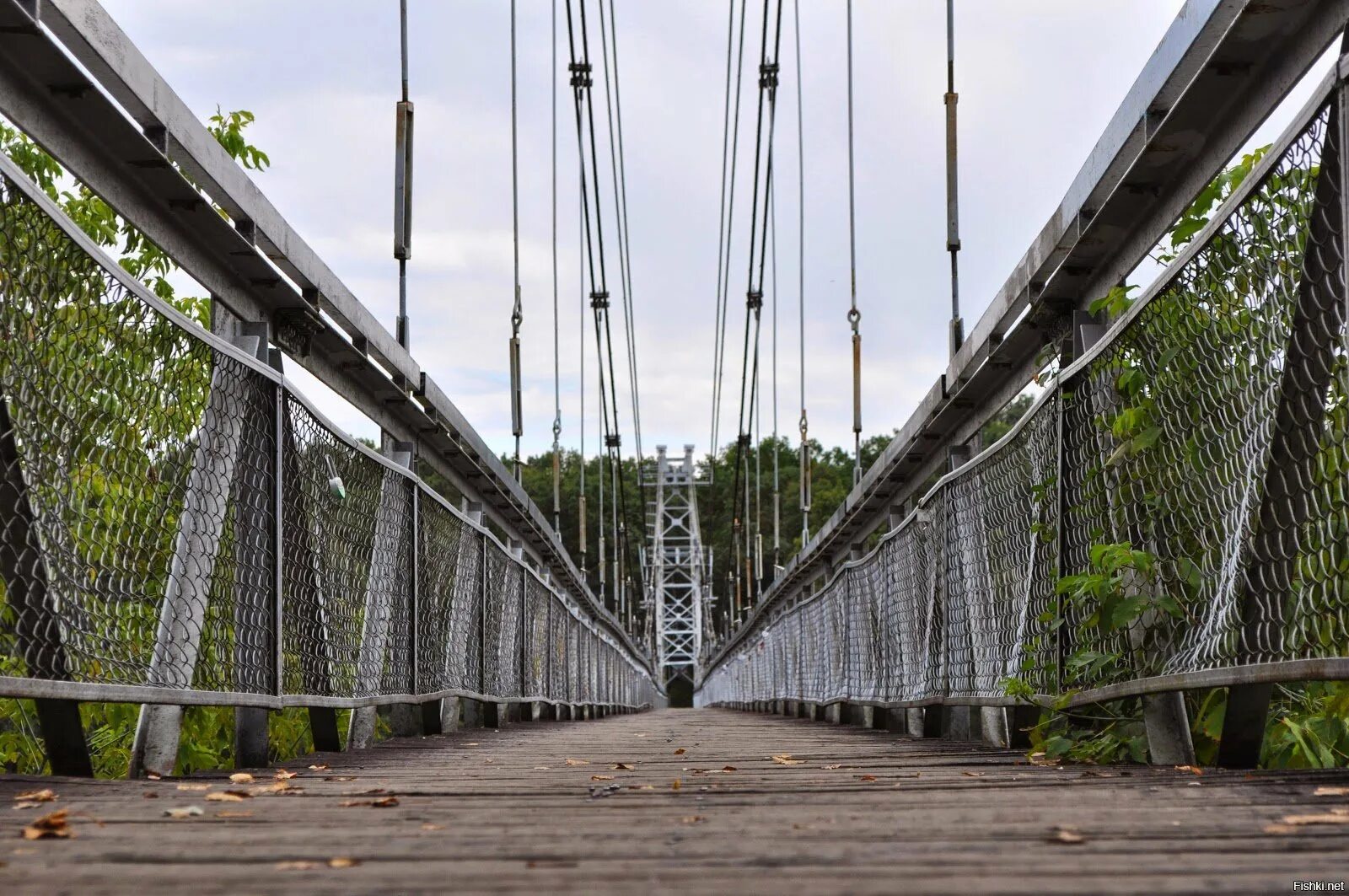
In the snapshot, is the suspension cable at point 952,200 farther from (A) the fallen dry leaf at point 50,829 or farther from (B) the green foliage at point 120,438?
(A) the fallen dry leaf at point 50,829

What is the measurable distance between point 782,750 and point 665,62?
50.8 ft

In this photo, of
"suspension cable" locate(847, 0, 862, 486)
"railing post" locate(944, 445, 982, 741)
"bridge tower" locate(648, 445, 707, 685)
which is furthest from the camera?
"bridge tower" locate(648, 445, 707, 685)

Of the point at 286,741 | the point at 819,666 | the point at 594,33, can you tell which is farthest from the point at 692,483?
the point at 286,741

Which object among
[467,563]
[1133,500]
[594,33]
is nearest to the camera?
[1133,500]

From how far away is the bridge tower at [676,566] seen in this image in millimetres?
60188

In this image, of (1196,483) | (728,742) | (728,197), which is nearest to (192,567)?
(1196,483)

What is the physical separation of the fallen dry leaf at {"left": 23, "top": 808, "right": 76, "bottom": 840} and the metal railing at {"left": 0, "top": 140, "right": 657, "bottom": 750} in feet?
1.00

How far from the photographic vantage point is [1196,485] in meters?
2.74

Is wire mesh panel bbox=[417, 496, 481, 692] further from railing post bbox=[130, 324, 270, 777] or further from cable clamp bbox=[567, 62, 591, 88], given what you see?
cable clamp bbox=[567, 62, 591, 88]

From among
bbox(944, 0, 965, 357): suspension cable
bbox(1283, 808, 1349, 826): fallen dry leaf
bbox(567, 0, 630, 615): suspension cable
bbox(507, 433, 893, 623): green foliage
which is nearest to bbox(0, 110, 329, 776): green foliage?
bbox(1283, 808, 1349, 826): fallen dry leaf

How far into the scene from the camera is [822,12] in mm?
15312

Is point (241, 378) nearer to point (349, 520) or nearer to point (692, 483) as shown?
point (349, 520)

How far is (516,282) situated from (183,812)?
10027mm

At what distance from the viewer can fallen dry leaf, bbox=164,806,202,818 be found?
2.07 metres
